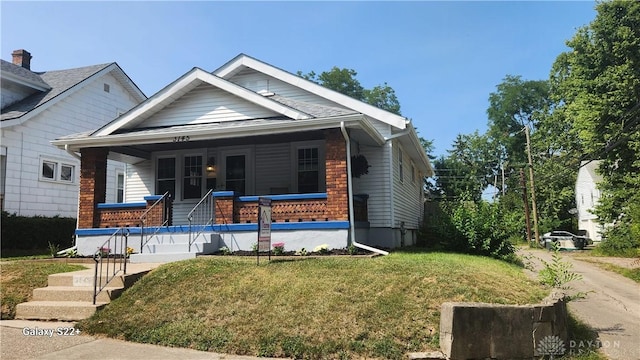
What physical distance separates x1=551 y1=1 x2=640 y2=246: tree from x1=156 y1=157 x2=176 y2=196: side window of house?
19617mm

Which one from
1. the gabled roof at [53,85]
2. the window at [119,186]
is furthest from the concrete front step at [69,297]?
the window at [119,186]

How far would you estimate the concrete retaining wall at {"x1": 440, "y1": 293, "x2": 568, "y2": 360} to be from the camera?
17.4 feet

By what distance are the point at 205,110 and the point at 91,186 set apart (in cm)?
382

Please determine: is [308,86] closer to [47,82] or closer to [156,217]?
[156,217]

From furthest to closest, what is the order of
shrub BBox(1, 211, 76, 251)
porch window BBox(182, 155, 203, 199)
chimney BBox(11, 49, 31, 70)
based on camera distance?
1. chimney BBox(11, 49, 31, 70)
2. shrub BBox(1, 211, 76, 251)
3. porch window BBox(182, 155, 203, 199)

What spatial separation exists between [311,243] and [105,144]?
657 cm

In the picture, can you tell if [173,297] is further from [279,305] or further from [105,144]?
[105,144]

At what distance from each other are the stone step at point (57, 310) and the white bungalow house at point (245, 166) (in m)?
3.31

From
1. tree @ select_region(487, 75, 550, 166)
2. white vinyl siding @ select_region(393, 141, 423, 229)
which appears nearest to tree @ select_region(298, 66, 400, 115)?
tree @ select_region(487, 75, 550, 166)

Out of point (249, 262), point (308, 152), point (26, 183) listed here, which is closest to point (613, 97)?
point (308, 152)

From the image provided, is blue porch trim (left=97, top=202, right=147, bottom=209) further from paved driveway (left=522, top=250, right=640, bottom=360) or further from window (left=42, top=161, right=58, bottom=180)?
paved driveway (left=522, top=250, right=640, bottom=360)

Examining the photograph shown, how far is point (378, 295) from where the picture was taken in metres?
6.63

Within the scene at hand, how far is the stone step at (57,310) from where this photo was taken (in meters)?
7.10

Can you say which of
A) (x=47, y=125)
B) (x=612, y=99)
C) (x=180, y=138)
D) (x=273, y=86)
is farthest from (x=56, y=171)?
(x=612, y=99)
